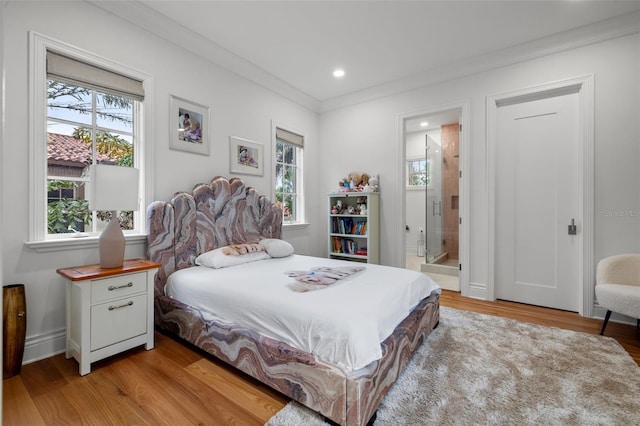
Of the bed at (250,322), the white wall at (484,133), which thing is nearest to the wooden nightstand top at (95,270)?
the bed at (250,322)

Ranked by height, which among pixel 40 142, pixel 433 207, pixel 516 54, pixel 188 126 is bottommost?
pixel 433 207

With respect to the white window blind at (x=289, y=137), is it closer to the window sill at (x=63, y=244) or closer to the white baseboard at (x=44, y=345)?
the window sill at (x=63, y=244)

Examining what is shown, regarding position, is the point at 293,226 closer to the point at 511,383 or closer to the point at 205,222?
the point at 205,222

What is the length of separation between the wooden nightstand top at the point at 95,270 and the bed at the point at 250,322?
291 millimetres

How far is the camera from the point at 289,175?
4.52 meters

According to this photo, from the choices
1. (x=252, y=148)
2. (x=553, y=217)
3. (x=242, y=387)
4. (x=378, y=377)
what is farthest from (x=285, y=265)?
(x=553, y=217)

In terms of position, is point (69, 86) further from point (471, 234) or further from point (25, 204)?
point (471, 234)

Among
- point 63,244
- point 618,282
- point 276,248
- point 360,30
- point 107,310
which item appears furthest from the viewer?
point 276,248

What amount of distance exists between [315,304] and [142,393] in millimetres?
1184

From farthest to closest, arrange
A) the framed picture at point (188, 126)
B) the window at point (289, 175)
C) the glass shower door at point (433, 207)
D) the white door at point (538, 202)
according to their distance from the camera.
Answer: the glass shower door at point (433, 207) → the window at point (289, 175) → the white door at point (538, 202) → the framed picture at point (188, 126)

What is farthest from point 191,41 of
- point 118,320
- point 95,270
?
point 118,320

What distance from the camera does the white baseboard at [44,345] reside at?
83.6 inches

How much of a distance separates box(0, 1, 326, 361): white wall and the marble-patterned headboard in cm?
20

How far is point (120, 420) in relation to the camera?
1611mm
